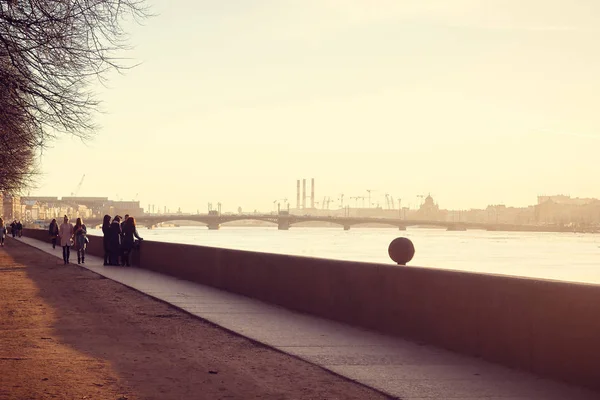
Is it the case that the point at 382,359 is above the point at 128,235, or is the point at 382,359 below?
below

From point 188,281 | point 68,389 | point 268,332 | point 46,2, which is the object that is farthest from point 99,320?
point 188,281

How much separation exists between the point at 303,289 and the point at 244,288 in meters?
3.95

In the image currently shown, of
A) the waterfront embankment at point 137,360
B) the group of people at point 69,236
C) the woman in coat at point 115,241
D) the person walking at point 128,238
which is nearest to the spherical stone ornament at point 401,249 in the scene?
the waterfront embankment at point 137,360

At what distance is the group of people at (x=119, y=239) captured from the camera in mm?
30469

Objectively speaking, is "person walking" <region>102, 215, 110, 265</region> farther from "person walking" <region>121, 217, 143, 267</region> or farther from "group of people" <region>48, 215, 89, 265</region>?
"group of people" <region>48, 215, 89, 265</region>

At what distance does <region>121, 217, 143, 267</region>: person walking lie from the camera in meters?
30.2

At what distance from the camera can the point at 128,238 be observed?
1210 inches

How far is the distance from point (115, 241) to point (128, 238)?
88cm

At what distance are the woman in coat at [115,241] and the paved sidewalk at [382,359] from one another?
14.7 metres

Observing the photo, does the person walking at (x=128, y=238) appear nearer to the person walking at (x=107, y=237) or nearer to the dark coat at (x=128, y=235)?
the dark coat at (x=128, y=235)

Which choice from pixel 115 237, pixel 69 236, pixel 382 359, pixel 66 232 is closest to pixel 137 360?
pixel 382 359

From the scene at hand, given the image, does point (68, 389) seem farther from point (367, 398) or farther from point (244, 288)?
point (244, 288)

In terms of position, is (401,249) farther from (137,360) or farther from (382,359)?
(137,360)

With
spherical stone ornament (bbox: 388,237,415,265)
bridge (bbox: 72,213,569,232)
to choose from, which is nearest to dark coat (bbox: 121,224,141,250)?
spherical stone ornament (bbox: 388,237,415,265)
